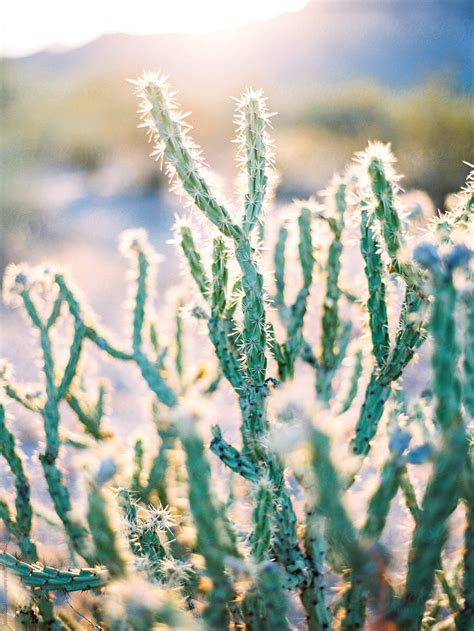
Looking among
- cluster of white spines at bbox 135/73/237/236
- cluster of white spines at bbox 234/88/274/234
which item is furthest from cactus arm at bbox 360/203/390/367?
cluster of white spines at bbox 135/73/237/236

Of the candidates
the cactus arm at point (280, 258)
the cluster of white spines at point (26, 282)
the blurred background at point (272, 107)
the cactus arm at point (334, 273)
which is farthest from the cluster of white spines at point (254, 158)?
the blurred background at point (272, 107)

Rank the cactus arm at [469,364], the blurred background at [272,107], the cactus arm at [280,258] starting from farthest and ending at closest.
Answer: the blurred background at [272,107]
the cactus arm at [280,258]
the cactus arm at [469,364]

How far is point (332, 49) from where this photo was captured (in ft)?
49.7

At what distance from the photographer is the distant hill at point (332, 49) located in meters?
13.1

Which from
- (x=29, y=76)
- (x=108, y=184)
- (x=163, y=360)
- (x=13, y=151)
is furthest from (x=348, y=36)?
(x=163, y=360)

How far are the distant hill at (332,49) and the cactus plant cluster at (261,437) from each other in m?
11.5

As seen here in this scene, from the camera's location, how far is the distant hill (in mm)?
13109

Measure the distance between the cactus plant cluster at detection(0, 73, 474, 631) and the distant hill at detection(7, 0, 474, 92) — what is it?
11.5 metres

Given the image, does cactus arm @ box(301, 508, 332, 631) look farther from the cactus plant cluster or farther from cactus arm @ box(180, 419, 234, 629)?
cactus arm @ box(180, 419, 234, 629)

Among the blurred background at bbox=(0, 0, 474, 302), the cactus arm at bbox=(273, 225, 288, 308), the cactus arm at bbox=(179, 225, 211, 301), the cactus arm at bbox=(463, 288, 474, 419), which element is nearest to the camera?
the cactus arm at bbox=(463, 288, 474, 419)

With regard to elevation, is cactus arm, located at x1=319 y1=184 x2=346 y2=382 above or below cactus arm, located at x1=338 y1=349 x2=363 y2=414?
above

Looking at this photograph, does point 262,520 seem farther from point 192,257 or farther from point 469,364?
point 192,257

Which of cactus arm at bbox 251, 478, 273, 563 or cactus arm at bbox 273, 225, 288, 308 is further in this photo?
cactus arm at bbox 273, 225, 288, 308

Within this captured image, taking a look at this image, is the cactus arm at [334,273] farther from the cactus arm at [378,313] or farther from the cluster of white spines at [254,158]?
the cluster of white spines at [254,158]
